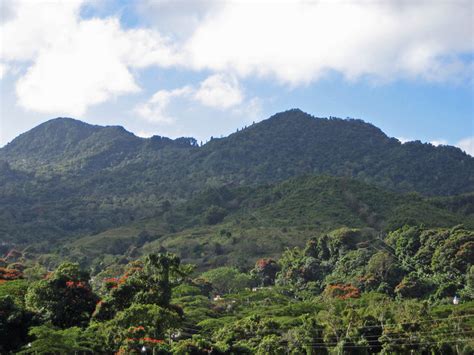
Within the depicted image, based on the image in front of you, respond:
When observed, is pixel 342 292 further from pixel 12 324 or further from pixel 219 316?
pixel 12 324

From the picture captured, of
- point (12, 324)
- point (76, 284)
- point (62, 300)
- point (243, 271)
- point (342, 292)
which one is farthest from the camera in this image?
point (243, 271)

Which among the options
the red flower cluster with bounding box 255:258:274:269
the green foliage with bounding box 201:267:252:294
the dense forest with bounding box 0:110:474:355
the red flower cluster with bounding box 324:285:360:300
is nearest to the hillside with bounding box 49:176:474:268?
the dense forest with bounding box 0:110:474:355

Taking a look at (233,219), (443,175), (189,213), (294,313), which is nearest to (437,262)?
(294,313)

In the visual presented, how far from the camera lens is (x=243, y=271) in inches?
3735

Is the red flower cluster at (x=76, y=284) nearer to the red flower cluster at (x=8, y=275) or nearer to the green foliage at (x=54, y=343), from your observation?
the green foliage at (x=54, y=343)

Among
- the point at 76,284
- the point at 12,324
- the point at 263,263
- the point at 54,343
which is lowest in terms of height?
the point at 54,343

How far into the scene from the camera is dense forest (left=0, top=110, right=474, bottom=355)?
45406 mm

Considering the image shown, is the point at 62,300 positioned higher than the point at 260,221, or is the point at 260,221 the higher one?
the point at 260,221

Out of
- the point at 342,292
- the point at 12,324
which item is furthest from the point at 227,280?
the point at 12,324

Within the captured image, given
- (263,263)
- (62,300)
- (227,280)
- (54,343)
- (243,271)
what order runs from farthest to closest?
(243,271), (263,263), (227,280), (62,300), (54,343)

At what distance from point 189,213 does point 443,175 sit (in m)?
88.1

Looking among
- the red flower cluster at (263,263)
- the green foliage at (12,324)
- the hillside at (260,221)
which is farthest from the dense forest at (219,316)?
the hillside at (260,221)

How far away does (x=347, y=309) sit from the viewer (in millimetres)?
51469

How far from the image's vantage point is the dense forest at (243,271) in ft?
149
